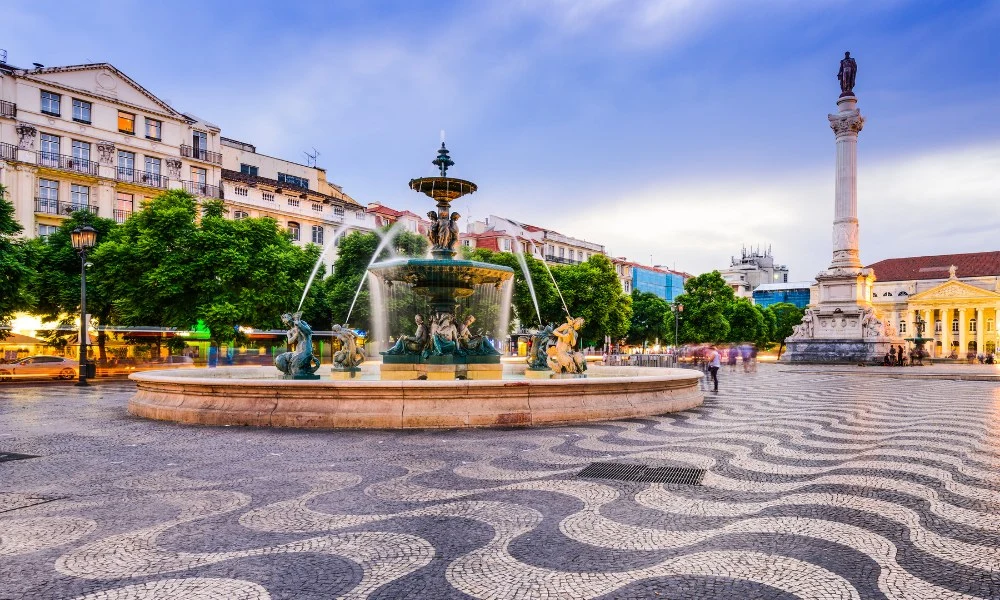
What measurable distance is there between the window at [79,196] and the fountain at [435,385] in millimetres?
28268

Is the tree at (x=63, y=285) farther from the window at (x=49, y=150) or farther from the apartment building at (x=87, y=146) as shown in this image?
the window at (x=49, y=150)

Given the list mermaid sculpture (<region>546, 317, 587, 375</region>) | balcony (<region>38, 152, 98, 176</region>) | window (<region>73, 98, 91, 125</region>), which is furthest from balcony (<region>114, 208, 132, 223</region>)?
mermaid sculpture (<region>546, 317, 587, 375</region>)

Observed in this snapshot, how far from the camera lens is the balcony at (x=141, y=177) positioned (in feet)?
135

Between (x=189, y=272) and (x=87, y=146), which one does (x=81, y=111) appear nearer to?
(x=87, y=146)

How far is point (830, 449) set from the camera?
887 cm

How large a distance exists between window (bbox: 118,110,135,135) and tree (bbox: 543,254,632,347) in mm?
32613

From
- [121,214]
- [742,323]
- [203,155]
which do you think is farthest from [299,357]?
[742,323]

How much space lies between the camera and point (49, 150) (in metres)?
37.9

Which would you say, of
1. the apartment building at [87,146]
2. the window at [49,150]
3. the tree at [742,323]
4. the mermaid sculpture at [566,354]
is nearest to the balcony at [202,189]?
the apartment building at [87,146]

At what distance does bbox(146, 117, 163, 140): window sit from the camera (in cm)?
4294

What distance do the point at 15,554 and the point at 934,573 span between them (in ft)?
20.8

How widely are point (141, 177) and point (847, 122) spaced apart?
5045cm

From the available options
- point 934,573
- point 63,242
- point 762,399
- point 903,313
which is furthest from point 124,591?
point 903,313

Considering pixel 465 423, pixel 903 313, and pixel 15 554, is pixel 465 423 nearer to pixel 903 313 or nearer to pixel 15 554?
pixel 15 554
